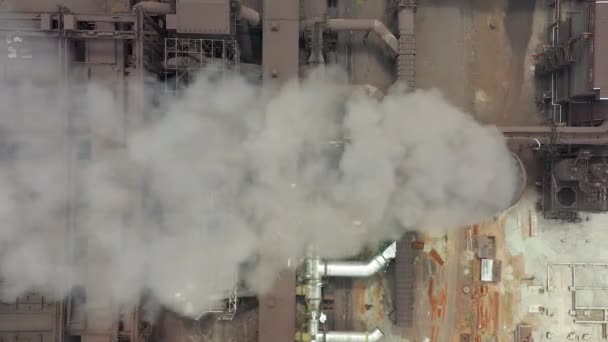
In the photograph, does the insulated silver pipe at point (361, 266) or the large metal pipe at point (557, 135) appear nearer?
the large metal pipe at point (557, 135)

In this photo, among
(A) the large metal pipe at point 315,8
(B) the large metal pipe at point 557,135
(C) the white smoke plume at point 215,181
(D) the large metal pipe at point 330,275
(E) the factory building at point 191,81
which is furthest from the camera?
(A) the large metal pipe at point 315,8

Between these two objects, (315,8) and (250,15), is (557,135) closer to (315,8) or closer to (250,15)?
(315,8)

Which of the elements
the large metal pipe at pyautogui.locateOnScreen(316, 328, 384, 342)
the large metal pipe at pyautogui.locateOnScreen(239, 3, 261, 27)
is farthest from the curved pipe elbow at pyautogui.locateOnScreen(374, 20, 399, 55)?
the large metal pipe at pyautogui.locateOnScreen(316, 328, 384, 342)

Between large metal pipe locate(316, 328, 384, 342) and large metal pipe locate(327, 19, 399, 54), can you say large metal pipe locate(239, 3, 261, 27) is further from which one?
large metal pipe locate(316, 328, 384, 342)

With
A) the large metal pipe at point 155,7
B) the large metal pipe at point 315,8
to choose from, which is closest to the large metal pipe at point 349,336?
the large metal pipe at point 315,8

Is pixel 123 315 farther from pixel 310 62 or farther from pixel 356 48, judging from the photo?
pixel 356 48

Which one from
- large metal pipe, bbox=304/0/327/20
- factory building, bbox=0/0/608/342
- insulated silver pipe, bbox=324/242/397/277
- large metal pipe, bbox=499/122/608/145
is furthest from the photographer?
large metal pipe, bbox=304/0/327/20

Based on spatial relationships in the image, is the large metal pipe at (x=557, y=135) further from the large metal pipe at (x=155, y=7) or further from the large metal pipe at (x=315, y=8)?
the large metal pipe at (x=155, y=7)
